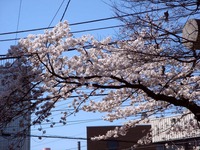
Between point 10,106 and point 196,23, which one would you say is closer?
point 196,23

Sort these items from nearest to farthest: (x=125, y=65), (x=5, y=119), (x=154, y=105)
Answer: (x=5, y=119), (x=125, y=65), (x=154, y=105)

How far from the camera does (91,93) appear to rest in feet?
39.8

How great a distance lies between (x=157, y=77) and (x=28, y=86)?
3.74m

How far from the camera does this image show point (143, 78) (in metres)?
12.1

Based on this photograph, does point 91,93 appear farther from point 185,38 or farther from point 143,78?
point 185,38

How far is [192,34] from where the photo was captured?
8.88m

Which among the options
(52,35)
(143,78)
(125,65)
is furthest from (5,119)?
(143,78)

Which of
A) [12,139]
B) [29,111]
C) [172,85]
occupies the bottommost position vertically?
[12,139]

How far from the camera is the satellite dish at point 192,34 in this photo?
868 centimetres

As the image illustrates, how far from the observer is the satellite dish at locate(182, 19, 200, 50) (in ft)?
28.5

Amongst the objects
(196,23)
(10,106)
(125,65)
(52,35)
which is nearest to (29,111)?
(10,106)

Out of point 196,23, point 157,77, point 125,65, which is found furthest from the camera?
point 157,77

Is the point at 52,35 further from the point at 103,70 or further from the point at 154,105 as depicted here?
the point at 154,105

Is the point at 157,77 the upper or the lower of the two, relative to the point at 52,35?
lower
